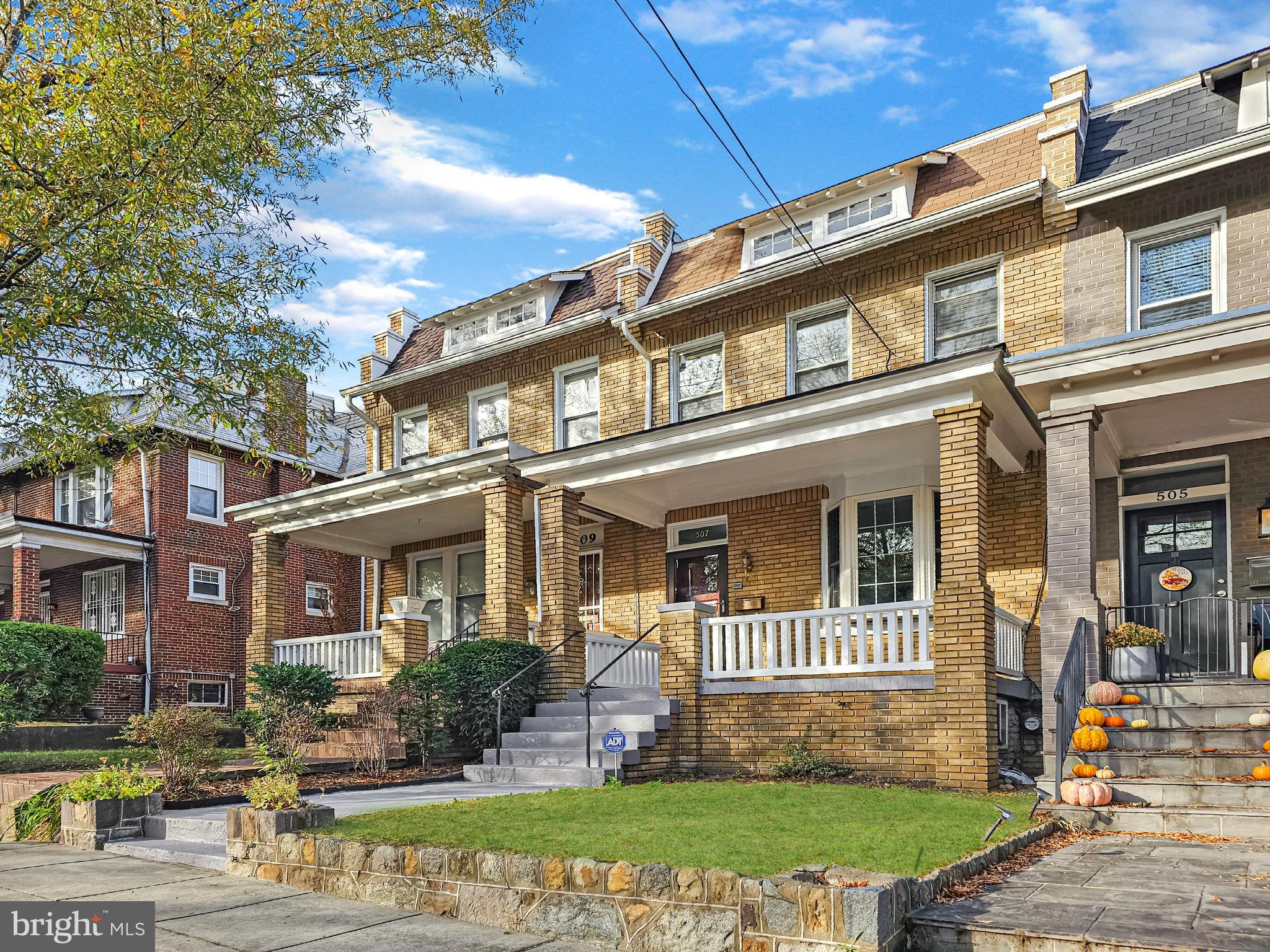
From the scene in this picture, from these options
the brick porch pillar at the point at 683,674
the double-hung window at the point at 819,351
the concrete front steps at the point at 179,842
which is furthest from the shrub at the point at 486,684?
the double-hung window at the point at 819,351

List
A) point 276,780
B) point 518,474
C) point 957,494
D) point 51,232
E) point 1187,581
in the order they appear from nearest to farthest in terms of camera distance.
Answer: point 276,780 → point 51,232 → point 957,494 → point 1187,581 → point 518,474

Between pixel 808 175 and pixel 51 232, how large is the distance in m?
10.2

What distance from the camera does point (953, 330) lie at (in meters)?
14.7

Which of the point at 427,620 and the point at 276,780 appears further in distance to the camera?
the point at 427,620

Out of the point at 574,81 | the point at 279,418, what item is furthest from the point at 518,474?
the point at 574,81

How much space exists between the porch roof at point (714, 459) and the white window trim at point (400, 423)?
6.75 feet

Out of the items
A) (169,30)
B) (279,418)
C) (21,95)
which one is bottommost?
(279,418)

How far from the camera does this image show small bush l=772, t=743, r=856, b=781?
1144 cm

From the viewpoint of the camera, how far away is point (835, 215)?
16.3m

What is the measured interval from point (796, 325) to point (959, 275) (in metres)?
2.64

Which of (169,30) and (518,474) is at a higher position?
(169,30)

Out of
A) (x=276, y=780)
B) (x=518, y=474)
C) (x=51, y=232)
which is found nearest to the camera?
(x=276, y=780)

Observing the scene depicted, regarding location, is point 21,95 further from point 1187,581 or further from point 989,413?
point 1187,581

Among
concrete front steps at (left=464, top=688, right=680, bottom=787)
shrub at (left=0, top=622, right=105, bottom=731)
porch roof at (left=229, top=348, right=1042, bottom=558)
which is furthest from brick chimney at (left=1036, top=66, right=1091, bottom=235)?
shrub at (left=0, top=622, right=105, bottom=731)
